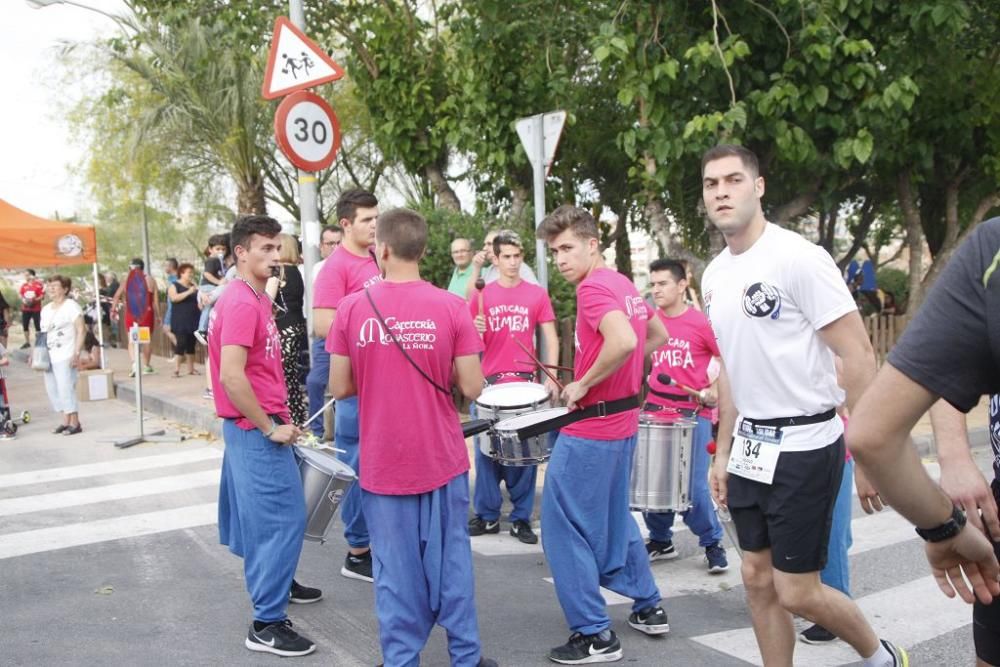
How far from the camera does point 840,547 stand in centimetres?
420

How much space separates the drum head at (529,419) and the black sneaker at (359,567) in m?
1.31

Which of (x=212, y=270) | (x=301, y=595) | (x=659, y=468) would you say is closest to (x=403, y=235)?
(x=659, y=468)

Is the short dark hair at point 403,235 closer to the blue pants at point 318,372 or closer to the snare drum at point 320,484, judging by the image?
the snare drum at point 320,484

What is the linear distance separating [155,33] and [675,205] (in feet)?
40.4

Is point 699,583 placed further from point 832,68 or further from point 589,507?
point 832,68

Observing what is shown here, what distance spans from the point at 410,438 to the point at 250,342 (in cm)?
93

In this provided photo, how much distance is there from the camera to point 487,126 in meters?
12.5

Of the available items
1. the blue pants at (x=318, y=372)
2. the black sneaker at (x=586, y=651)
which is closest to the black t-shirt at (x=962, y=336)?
the black sneaker at (x=586, y=651)

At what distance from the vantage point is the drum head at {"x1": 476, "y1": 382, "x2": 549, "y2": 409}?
4.95 meters

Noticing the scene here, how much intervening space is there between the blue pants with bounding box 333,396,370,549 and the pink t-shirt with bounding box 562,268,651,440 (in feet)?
5.11

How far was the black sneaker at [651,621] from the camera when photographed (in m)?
4.52

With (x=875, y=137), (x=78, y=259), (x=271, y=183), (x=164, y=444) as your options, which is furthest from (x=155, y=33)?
(x=875, y=137)

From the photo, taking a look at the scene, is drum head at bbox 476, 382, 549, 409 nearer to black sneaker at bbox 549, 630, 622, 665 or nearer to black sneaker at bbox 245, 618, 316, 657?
black sneaker at bbox 549, 630, 622, 665

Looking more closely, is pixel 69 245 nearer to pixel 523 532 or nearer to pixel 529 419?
pixel 523 532
